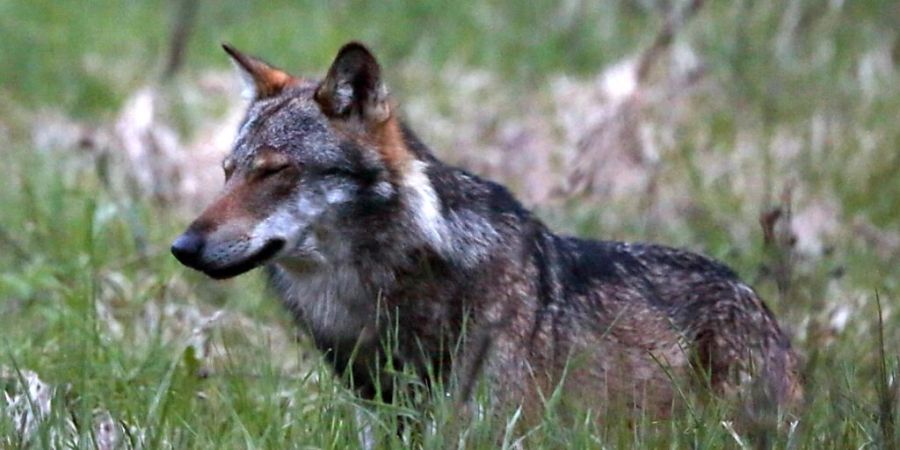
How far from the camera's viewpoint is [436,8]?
14.2 metres

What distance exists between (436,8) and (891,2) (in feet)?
12.6

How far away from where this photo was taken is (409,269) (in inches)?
207

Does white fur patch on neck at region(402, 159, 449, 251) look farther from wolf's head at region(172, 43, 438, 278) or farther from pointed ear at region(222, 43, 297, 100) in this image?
pointed ear at region(222, 43, 297, 100)

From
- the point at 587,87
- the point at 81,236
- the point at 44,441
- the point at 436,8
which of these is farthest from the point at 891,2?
the point at 44,441

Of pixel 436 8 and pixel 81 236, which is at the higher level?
pixel 436 8

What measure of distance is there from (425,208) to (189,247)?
772 mm

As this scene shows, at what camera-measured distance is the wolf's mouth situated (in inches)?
199

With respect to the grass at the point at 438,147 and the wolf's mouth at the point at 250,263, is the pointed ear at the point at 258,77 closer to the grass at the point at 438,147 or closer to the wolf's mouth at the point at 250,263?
the wolf's mouth at the point at 250,263

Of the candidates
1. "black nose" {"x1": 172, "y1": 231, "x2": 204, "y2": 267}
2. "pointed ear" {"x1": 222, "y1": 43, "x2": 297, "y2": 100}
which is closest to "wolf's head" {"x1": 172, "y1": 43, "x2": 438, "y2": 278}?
"black nose" {"x1": 172, "y1": 231, "x2": 204, "y2": 267}

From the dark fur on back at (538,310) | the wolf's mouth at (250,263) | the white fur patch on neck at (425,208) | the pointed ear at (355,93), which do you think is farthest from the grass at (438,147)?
the pointed ear at (355,93)

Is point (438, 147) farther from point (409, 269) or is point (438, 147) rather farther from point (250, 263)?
point (250, 263)

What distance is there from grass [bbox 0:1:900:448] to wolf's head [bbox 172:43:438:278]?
40 cm

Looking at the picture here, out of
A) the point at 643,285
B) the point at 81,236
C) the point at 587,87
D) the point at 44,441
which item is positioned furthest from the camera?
the point at 587,87

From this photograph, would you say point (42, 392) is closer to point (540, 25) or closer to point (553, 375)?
point (553, 375)
